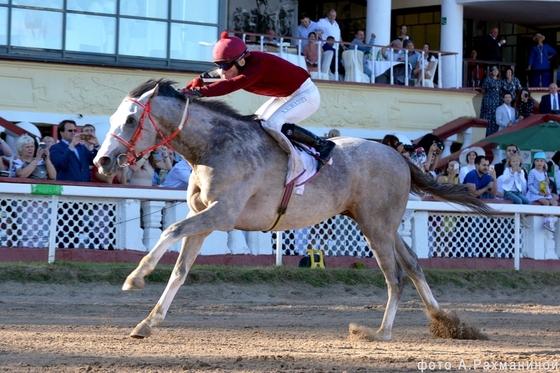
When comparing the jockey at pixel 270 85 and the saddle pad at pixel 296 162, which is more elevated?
the jockey at pixel 270 85

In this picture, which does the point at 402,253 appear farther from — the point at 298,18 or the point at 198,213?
the point at 298,18

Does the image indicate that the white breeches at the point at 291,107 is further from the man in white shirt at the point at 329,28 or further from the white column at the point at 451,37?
the white column at the point at 451,37

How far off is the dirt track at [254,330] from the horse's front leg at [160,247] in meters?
0.50

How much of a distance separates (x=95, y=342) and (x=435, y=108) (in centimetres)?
1589

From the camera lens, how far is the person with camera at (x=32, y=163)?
40.7 ft

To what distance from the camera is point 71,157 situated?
1277cm

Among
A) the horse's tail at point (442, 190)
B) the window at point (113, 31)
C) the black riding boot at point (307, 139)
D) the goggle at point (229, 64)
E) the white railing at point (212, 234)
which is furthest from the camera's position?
the window at point (113, 31)

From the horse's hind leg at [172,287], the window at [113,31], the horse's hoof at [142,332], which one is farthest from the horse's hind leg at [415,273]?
the window at [113,31]

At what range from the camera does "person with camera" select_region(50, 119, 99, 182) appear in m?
12.7

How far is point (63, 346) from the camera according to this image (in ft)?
24.3

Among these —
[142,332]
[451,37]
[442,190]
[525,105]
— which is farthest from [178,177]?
[451,37]

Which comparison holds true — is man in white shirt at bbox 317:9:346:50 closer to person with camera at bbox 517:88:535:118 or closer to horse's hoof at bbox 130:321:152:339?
person with camera at bbox 517:88:535:118

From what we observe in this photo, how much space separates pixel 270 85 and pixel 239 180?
1.11m

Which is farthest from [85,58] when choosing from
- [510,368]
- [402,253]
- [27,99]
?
[510,368]
